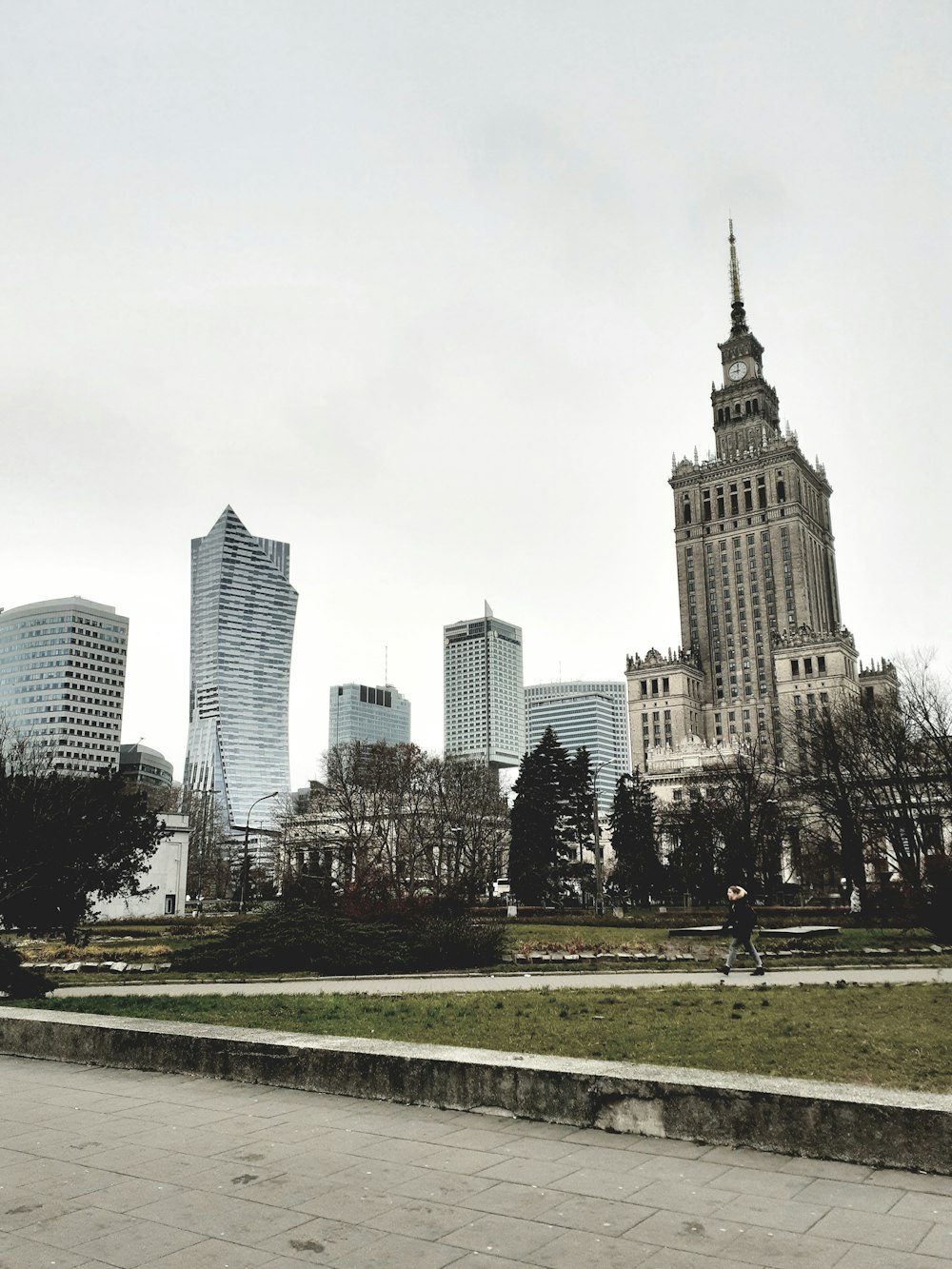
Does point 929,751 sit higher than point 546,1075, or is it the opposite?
point 929,751

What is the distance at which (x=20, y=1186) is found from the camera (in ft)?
16.4

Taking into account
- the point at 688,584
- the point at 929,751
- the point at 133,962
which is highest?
the point at 688,584

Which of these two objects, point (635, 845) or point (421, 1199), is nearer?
point (421, 1199)

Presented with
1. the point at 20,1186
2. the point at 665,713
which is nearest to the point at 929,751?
the point at 20,1186

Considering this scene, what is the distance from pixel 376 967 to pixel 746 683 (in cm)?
13824

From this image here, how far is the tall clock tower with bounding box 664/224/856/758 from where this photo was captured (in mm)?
147625

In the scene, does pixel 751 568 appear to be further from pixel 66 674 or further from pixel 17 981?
pixel 17 981

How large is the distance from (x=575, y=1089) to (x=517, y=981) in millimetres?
11417

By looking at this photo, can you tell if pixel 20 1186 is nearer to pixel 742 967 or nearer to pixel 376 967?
pixel 376 967

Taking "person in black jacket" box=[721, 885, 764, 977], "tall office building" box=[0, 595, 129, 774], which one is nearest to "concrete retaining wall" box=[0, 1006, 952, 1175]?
"person in black jacket" box=[721, 885, 764, 977]

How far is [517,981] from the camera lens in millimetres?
17031

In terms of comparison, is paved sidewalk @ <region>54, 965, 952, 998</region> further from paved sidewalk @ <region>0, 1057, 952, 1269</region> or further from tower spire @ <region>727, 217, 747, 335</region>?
tower spire @ <region>727, 217, 747, 335</region>

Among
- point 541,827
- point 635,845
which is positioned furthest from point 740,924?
point 635,845

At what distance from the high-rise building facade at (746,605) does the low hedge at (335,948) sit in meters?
121
